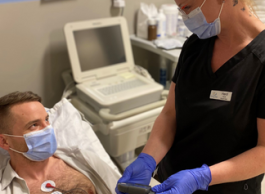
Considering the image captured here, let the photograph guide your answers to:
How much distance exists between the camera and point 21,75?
6.25ft

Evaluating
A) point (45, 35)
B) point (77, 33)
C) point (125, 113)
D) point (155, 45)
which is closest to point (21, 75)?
point (45, 35)

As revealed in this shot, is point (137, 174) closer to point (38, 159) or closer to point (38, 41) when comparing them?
point (38, 159)

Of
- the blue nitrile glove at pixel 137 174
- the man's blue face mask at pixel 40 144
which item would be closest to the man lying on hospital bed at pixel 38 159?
the man's blue face mask at pixel 40 144

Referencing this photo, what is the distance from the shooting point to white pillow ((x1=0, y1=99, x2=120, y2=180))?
4.81 feet

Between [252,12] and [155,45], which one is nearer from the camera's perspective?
[252,12]

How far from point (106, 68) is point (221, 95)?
127cm

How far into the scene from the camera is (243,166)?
85 cm

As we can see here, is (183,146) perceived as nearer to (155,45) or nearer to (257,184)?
(257,184)

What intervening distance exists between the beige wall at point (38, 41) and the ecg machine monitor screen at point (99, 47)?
0.64 feet

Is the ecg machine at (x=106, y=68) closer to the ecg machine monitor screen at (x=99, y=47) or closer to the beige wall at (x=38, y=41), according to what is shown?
the ecg machine monitor screen at (x=99, y=47)

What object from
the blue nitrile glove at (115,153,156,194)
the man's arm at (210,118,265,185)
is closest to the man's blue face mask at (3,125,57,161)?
the blue nitrile glove at (115,153,156,194)

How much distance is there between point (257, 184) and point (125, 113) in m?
0.89

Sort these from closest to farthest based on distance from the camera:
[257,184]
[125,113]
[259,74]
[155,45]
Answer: [259,74]
[257,184]
[125,113]
[155,45]

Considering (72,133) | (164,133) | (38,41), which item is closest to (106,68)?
(38,41)
